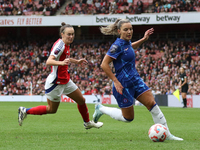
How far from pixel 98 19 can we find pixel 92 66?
427 centimetres

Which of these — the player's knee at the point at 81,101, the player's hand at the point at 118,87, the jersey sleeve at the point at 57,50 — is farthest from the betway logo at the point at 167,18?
the player's hand at the point at 118,87

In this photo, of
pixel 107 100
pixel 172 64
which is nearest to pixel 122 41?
pixel 107 100

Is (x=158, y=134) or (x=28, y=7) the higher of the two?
(x=28, y=7)

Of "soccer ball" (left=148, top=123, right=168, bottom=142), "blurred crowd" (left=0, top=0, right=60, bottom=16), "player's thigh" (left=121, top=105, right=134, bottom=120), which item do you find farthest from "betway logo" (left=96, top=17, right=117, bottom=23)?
"soccer ball" (left=148, top=123, right=168, bottom=142)

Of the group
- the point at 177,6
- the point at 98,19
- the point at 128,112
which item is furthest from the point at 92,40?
the point at 128,112

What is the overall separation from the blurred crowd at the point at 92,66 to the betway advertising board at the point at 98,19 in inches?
80.2

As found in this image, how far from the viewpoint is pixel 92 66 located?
93.6 ft

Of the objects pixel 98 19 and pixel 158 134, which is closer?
pixel 158 134

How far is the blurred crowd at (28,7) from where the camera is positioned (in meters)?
31.0

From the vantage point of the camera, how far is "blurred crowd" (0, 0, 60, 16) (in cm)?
3105

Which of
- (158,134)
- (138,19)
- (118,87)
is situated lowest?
(158,134)

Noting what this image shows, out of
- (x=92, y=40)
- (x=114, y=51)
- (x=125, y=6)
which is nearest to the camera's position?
(x=114, y=51)

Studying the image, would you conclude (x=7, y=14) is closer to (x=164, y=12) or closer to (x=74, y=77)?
(x=74, y=77)

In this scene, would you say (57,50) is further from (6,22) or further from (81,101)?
(6,22)
